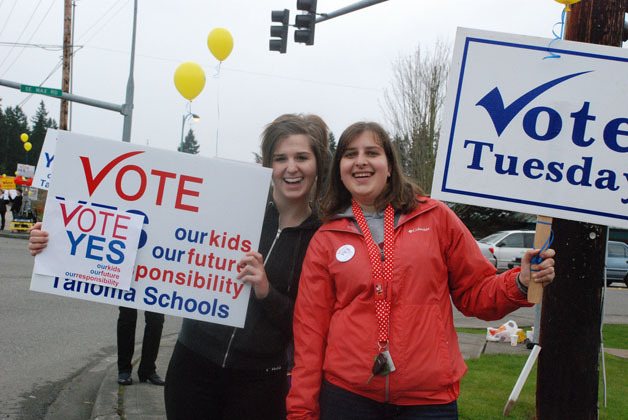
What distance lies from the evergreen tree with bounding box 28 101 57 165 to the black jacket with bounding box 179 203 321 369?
8843 centimetres

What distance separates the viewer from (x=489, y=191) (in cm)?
262

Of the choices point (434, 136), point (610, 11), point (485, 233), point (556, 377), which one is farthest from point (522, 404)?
point (485, 233)

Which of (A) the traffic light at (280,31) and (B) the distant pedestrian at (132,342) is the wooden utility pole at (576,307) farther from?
(A) the traffic light at (280,31)

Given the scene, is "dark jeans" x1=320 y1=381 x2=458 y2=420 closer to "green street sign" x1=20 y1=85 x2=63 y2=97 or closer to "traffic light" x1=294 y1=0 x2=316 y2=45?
"traffic light" x1=294 y1=0 x2=316 y2=45

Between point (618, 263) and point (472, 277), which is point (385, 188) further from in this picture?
point (618, 263)

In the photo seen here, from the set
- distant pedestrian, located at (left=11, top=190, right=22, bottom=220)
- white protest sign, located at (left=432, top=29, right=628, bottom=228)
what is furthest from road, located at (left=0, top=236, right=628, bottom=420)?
distant pedestrian, located at (left=11, top=190, right=22, bottom=220)

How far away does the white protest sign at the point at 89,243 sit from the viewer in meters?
2.82

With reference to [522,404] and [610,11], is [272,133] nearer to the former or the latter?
[610,11]

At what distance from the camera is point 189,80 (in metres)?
10.6

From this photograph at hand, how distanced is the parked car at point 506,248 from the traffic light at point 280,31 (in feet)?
39.7

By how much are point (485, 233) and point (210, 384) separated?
3374cm

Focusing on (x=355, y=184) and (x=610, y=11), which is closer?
(x=355, y=184)

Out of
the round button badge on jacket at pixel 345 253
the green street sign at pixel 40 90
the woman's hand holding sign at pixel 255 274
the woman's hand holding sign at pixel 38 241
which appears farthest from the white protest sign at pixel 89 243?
the green street sign at pixel 40 90

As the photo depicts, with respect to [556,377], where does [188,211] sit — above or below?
above
